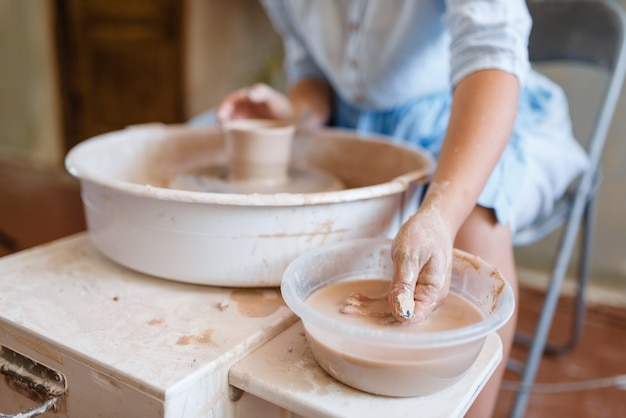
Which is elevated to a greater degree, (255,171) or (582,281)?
(255,171)

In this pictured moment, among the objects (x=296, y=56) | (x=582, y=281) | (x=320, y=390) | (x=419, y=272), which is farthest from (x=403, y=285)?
(x=582, y=281)

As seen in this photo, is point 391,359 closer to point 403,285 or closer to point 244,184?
point 403,285

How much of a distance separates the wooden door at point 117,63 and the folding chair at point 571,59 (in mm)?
1683

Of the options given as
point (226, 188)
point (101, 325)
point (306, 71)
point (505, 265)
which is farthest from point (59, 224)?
point (505, 265)

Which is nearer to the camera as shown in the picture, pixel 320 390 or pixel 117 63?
pixel 320 390

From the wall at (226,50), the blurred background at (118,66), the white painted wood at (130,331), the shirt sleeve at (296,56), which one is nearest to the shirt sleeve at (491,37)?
the white painted wood at (130,331)

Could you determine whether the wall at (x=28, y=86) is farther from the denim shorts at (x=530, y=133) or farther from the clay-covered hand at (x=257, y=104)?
the denim shorts at (x=530, y=133)

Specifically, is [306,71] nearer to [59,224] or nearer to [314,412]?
[314,412]

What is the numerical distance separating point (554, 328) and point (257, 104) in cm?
120

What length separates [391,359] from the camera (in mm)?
533

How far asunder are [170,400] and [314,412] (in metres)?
0.14

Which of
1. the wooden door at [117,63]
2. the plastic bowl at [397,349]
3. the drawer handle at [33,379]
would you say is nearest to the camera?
the plastic bowl at [397,349]

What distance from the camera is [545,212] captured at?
112 cm

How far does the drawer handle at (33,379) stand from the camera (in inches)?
24.4
